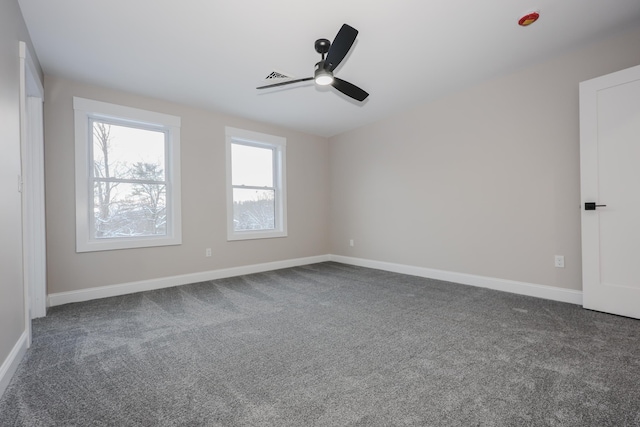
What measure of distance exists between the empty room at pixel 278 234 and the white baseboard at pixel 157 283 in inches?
0.9

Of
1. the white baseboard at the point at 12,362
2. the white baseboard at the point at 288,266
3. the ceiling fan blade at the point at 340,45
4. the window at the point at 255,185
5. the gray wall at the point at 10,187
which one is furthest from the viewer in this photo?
the window at the point at 255,185

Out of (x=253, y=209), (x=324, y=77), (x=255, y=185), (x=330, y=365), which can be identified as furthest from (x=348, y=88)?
(x=253, y=209)

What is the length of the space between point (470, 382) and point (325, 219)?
4251mm

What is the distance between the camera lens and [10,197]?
183 centimetres

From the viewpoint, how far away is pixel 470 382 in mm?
1596

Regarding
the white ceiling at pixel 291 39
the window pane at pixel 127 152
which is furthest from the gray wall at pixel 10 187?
the window pane at pixel 127 152

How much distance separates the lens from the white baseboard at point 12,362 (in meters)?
1.58

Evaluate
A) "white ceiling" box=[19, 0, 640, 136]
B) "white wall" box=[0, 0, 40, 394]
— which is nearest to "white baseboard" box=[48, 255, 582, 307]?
"white wall" box=[0, 0, 40, 394]

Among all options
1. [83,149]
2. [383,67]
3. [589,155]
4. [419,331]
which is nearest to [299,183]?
[383,67]

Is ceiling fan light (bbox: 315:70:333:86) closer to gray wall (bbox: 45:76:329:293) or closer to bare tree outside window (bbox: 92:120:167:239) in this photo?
gray wall (bbox: 45:76:329:293)

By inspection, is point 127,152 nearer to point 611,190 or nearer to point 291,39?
point 291,39

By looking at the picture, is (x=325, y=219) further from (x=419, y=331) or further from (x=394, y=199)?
(x=419, y=331)

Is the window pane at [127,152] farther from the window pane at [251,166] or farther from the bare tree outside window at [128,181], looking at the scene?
the window pane at [251,166]

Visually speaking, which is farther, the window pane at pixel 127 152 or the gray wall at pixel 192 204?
the window pane at pixel 127 152
